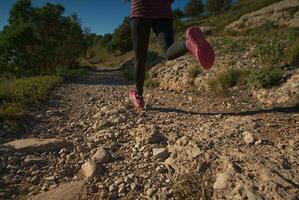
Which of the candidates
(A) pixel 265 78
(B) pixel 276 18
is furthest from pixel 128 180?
(B) pixel 276 18

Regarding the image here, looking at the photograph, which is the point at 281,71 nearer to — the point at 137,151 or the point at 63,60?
the point at 137,151

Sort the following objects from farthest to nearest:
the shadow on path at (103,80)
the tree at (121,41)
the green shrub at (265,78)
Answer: the tree at (121,41) → the shadow on path at (103,80) → the green shrub at (265,78)

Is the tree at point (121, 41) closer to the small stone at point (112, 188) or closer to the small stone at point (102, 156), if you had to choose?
the small stone at point (102, 156)

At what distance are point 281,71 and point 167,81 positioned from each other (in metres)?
2.68

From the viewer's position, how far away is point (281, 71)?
179 inches

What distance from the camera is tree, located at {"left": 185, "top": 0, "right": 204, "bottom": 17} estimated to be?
48594 millimetres

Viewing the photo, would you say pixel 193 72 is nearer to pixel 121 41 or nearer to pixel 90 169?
pixel 90 169

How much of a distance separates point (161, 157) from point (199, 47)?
112 cm

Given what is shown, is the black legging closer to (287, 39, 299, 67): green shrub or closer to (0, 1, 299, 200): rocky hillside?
(0, 1, 299, 200): rocky hillside

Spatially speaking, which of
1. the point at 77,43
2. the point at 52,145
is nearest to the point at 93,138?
the point at 52,145

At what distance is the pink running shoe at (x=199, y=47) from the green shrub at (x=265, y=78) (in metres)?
1.64

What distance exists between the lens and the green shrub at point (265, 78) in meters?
4.34

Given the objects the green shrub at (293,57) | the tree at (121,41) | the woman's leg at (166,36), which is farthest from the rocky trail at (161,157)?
the tree at (121,41)

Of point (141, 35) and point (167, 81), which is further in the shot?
point (167, 81)
